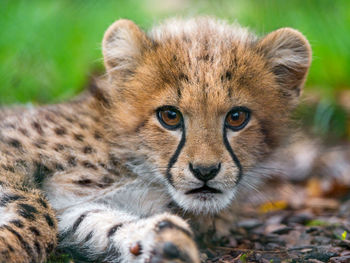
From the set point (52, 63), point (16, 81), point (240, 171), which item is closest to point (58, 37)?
point (52, 63)

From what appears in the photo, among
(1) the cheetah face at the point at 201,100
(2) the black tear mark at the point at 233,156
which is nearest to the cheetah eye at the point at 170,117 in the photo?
(1) the cheetah face at the point at 201,100

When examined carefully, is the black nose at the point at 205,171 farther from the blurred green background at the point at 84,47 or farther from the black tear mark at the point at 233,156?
the blurred green background at the point at 84,47

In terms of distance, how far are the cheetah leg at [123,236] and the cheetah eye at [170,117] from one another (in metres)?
0.70

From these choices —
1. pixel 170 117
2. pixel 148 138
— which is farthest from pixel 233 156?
pixel 148 138

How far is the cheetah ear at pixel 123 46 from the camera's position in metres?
4.12

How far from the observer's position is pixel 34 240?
3.05 metres

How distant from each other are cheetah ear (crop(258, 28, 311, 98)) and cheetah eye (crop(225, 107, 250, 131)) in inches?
23.5

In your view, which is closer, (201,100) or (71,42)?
(201,100)

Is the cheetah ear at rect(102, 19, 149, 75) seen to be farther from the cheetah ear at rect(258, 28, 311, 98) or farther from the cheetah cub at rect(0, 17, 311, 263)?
the cheetah ear at rect(258, 28, 311, 98)

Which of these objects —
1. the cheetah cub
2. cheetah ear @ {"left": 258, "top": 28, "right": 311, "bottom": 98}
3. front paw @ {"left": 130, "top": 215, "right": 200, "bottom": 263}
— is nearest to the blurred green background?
cheetah ear @ {"left": 258, "top": 28, "right": 311, "bottom": 98}

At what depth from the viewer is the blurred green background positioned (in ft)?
22.4

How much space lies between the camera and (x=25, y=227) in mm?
3086

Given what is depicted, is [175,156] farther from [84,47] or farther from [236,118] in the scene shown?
[84,47]

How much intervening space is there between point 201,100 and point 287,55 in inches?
40.5
